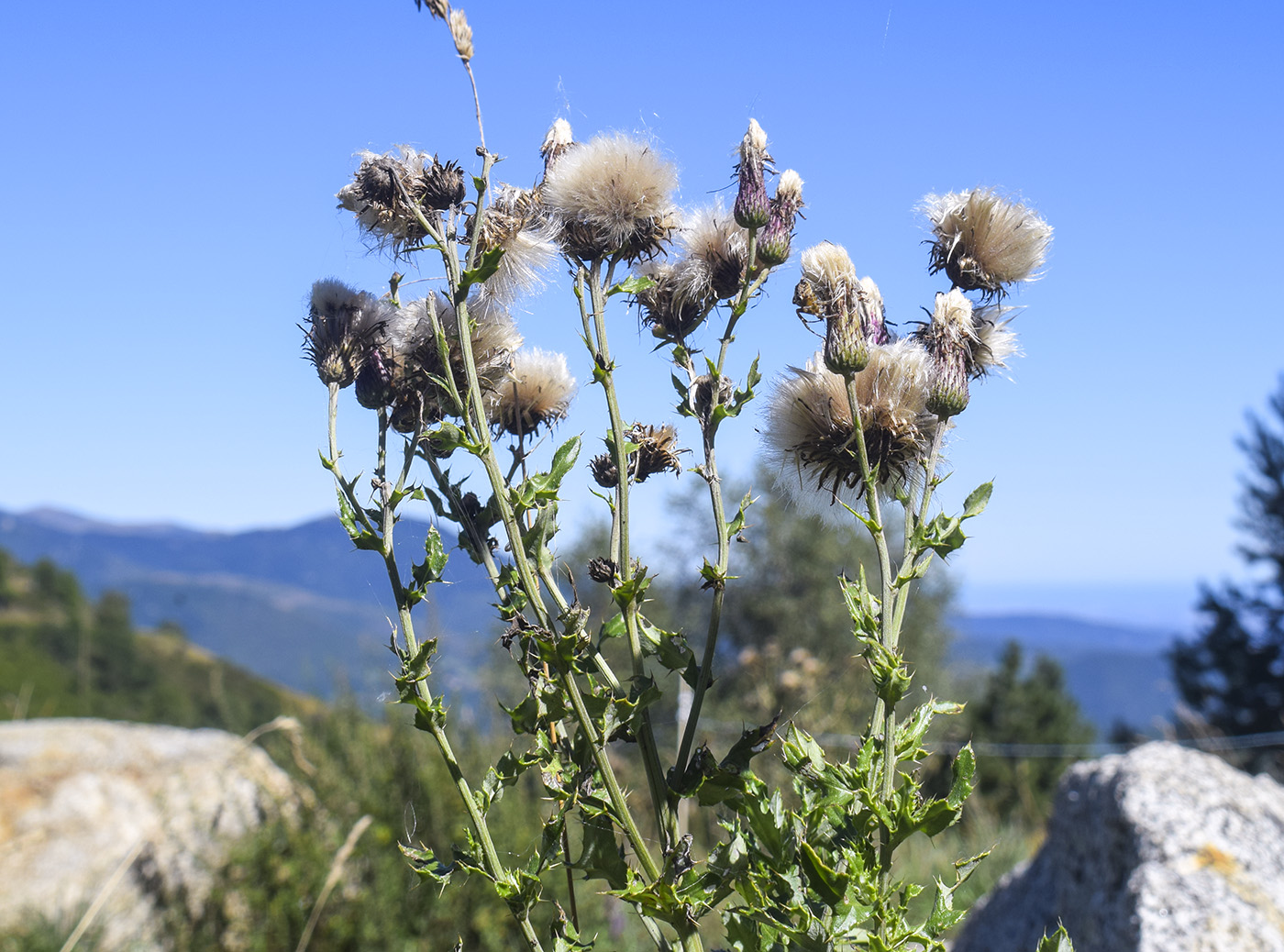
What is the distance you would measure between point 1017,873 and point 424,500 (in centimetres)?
283

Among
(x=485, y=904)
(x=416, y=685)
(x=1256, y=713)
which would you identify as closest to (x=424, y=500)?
(x=416, y=685)

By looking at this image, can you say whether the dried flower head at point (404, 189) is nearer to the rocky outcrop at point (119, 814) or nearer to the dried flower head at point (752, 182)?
the dried flower head at point (752, 182)

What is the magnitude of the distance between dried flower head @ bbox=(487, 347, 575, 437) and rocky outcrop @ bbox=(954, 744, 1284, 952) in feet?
5.16

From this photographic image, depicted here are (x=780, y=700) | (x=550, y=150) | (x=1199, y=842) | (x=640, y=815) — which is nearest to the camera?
(x=550, y=150)

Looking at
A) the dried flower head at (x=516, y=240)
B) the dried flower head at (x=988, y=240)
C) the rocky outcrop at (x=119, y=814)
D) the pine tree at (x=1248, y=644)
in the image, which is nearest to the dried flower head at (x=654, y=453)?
the dried flower head at (x=516, y=240)

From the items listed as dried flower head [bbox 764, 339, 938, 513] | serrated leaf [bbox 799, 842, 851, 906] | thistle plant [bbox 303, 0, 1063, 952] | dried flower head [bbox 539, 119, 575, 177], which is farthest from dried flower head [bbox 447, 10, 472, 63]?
serrated leaf [bbox 799, 842, 851, 906]

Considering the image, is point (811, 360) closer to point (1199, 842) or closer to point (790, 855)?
point (790, 855)

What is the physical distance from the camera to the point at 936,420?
117 centimetres

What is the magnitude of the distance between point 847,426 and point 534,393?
17.1 inches

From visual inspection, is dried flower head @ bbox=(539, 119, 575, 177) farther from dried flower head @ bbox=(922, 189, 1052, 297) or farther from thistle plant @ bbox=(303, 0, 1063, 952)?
dried flower head @ bbox=(922, 189, 1052, 297)

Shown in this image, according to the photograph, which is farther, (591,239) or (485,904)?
(485,904)

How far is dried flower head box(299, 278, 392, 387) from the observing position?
47.0 inches

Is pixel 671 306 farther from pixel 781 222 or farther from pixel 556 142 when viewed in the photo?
pixel 556 142

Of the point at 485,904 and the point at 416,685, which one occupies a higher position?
the point at 416,685
